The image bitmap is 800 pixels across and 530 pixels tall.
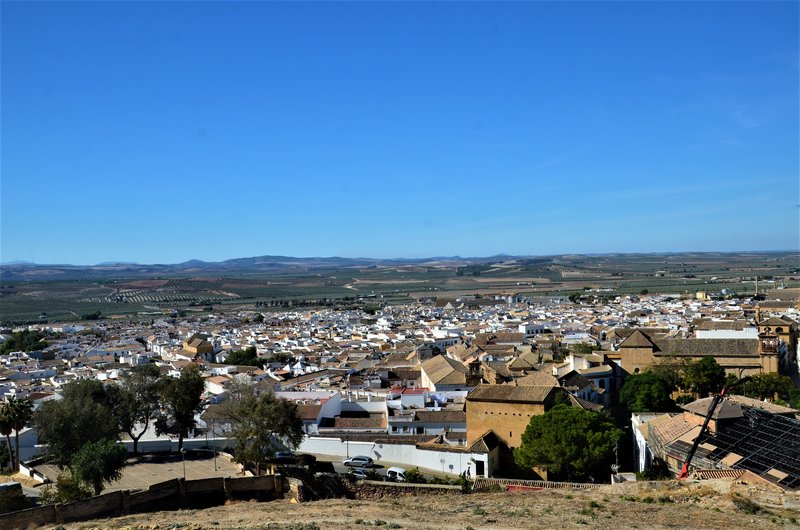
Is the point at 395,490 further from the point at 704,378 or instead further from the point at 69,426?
the point at 704,378

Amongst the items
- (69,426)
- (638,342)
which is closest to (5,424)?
(69,426)

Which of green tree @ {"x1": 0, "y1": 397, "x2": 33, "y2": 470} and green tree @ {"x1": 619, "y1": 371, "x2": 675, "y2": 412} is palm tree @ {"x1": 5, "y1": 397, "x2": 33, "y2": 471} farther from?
green tree @ {"x1": 619, "y1": 371, "x2": 675, "y2": 412}

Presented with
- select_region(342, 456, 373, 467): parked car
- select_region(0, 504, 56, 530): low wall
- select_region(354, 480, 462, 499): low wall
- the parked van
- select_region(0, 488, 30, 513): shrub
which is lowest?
select_region(342, 456, 373, 467): parked car

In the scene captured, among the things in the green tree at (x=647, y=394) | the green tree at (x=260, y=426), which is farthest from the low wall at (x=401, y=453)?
the green tree at (x=647, y=394)

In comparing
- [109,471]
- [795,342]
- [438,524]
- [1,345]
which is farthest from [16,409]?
[1,345]

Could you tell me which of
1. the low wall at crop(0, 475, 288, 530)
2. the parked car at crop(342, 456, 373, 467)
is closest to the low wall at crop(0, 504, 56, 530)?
the low wall at crop(0, 475, 288, 530)
